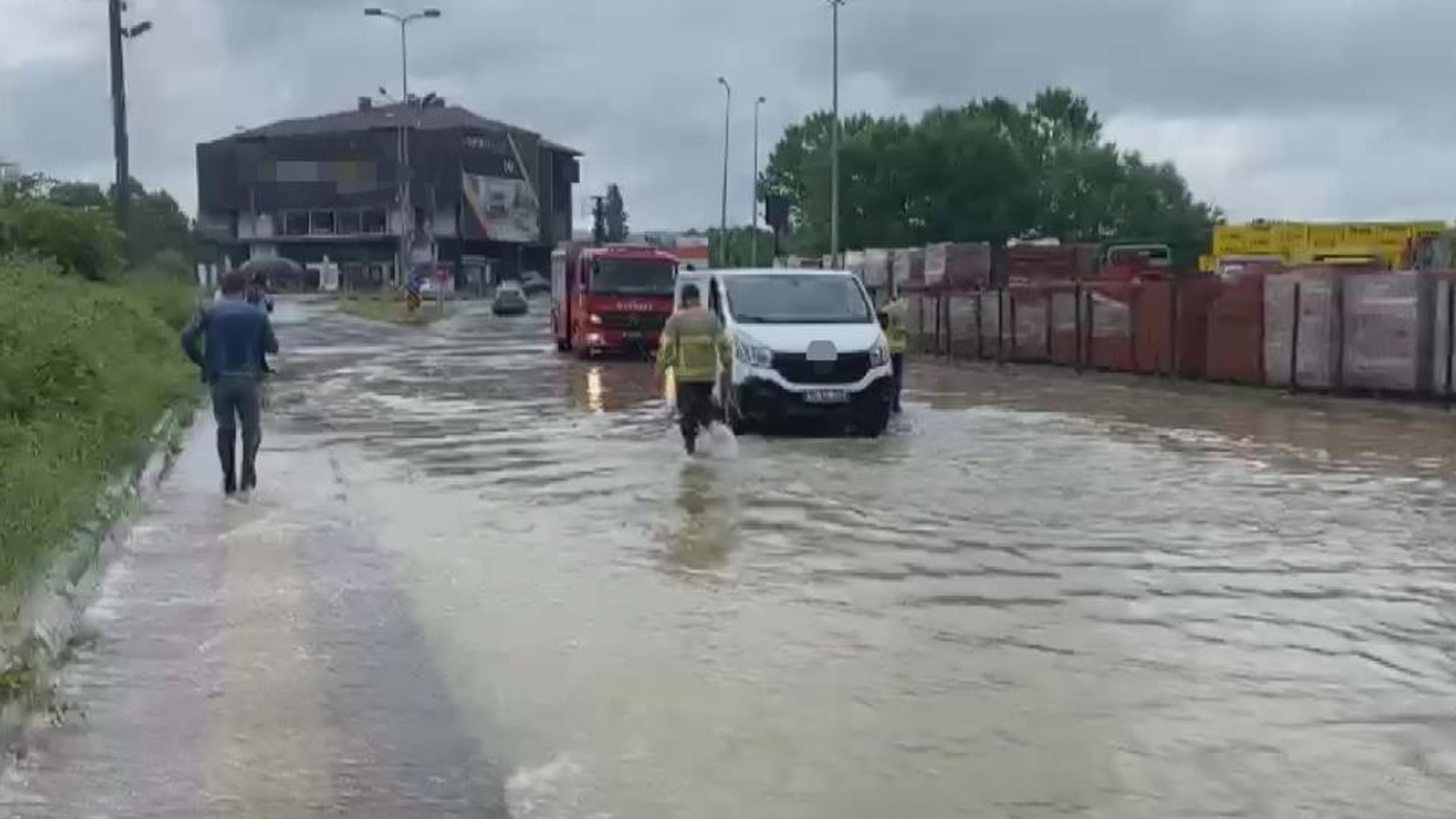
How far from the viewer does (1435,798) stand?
19.7 ft

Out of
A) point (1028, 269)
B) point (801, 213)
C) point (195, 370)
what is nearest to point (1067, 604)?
point (195, 370)

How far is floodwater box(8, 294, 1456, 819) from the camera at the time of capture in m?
6.19

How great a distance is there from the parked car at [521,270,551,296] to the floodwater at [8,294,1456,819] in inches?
→ 3308

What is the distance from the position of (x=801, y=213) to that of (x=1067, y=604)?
86781 millimetres

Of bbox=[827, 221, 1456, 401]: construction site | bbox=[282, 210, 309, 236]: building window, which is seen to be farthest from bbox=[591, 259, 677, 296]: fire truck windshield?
bbox=[282, 210, 309, 236]: building window

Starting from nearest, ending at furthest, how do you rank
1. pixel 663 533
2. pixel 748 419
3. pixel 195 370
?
pixel 663 533 → pixel 748 419 → pixel 195 370

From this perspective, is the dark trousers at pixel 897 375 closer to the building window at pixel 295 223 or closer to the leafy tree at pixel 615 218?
the leafy tree at pixel 615 218

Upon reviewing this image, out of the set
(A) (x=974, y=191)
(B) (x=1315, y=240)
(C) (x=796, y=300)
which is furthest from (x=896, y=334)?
(A) (x=974, y=191)

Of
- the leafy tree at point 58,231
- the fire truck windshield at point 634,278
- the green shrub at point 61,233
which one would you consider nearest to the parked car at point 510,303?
the fire truck windshield at point 634,278

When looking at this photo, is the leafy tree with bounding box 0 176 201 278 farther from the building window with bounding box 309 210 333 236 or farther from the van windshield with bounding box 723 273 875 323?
the building window with bounding box 309 210 333 236

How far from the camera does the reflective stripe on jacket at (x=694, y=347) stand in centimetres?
1606

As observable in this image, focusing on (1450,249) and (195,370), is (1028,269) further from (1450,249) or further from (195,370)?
(195,370)

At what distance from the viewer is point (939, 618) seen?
8.91 metres

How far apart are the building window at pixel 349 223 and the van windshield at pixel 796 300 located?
316ft
